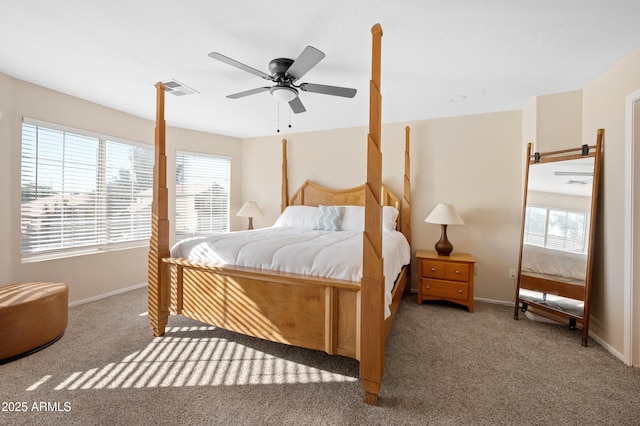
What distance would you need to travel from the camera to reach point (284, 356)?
2.18m

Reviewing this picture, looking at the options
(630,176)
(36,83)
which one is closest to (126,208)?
(36,83)

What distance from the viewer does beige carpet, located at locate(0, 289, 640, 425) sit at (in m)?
1.56

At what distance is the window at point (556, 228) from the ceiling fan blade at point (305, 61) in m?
2.78

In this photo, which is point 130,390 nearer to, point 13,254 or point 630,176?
point 13,254

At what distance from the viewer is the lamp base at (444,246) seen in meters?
3.37

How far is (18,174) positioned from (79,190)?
1.79ft

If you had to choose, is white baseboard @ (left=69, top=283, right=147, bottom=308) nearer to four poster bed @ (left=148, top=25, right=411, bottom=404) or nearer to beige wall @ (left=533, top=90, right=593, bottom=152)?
four poster bed @ (left=148, top=25, right=411, bottom=404)

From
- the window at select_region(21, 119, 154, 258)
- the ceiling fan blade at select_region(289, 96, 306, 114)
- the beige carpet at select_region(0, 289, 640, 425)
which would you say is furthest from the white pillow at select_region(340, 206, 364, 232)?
the window at select_region(21, 119, 154, 258)

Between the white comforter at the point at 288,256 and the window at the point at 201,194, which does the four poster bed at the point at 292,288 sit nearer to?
the white comforter at the point at 288,256

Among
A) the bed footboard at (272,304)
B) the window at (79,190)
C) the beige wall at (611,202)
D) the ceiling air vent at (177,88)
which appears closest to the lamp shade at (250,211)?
the window at (79,190)

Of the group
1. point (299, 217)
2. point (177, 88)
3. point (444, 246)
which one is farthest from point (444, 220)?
point (177, 88)

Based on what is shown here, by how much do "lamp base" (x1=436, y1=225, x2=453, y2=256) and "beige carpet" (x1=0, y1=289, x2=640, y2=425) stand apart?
97cm

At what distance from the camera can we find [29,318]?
2.16 metres

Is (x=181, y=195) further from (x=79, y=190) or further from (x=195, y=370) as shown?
(x=195, y=370)
